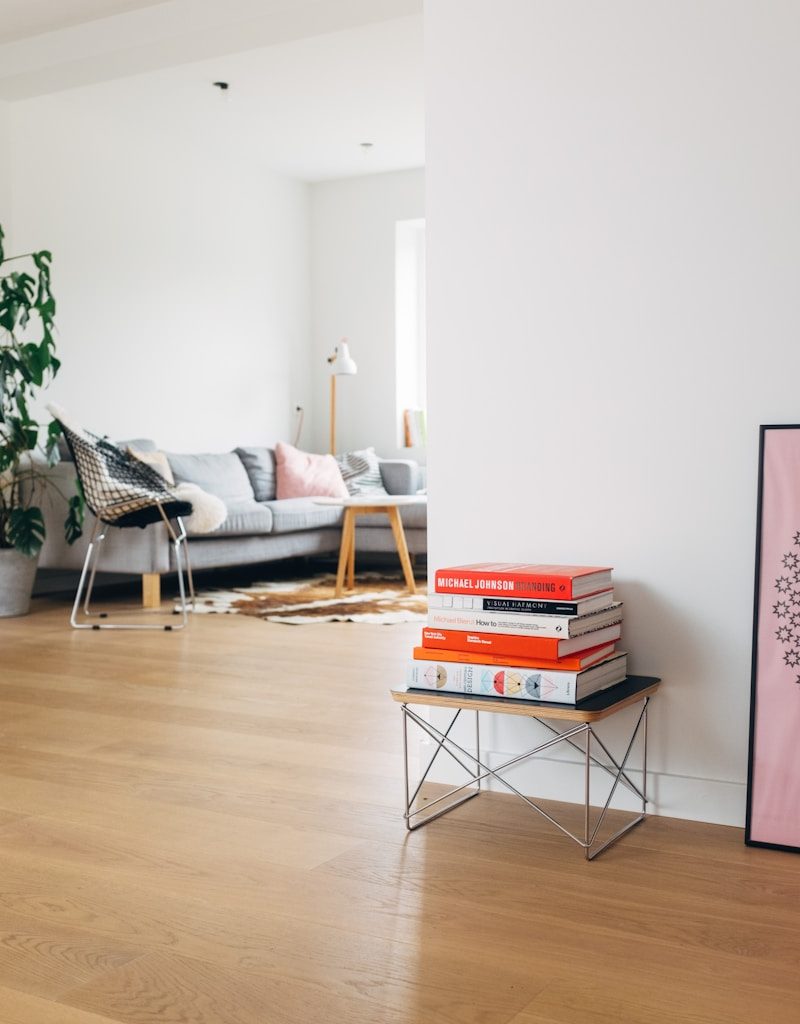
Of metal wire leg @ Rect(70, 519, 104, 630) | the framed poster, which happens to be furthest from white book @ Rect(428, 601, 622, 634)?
metal wire leg @ Rect(70, 519, 104, 630)

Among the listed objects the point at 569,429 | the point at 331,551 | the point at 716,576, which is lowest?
the point at 331,551

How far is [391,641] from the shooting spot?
176 inches

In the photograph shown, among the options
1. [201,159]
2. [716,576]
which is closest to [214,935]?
[716,576]

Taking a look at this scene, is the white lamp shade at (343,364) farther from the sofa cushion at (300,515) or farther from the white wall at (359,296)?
the sofa cushion at (300,515)

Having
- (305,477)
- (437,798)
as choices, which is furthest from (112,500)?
(437,798)

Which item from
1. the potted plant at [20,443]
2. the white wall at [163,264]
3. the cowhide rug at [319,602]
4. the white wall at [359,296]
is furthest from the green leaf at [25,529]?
the white wall at [359,296]

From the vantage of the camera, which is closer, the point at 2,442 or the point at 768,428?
the point at 768,428

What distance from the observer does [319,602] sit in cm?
569

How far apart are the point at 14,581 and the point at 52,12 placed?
2528 millimetres

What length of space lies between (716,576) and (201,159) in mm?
6100

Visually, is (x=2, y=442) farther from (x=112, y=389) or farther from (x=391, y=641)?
(x=391, y=641)

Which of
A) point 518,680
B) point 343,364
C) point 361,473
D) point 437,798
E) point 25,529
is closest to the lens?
point 518,680

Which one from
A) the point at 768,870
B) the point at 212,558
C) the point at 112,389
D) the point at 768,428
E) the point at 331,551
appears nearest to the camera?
the point at 768,870

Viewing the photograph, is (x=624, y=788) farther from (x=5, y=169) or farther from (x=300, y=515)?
(x=5, y=169)
